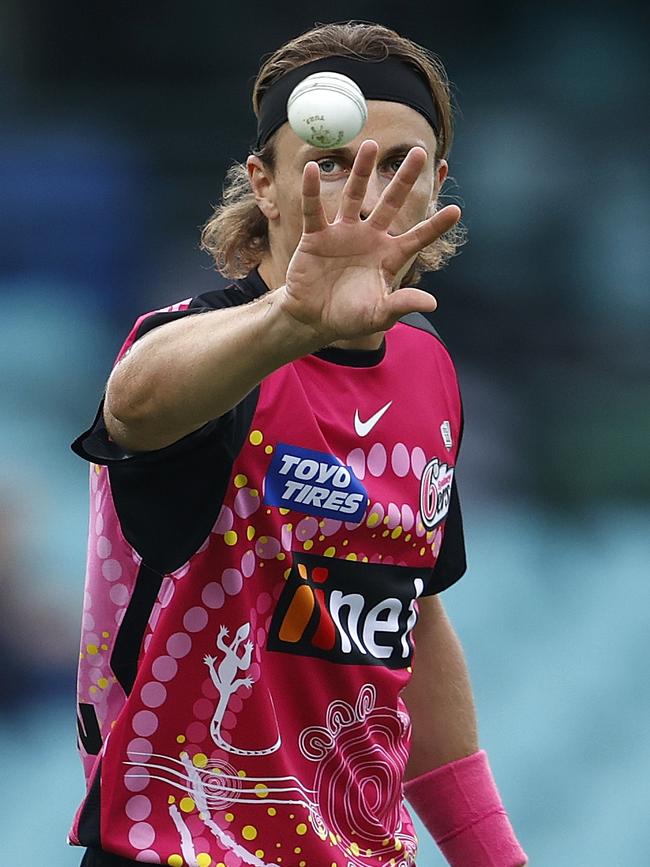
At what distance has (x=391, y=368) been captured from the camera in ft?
9.75

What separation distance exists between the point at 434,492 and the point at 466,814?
776 mm

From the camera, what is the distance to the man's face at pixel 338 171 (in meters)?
2.75

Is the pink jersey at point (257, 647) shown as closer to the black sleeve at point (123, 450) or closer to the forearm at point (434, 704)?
the black sleeve at point (123, 450)

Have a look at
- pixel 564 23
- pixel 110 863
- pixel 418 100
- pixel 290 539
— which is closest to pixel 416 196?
pixel 418 100

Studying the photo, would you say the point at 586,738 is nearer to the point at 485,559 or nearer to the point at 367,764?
the point at 485,559

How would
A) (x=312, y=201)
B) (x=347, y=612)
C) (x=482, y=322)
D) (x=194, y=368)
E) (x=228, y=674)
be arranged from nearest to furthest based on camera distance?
(x=312, y=201) → (x=194, y=368) → (x=228, y=674) → (x=347, y=612) → (x=482, y=322)

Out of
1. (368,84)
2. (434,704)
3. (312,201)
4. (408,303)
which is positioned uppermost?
(368,84)

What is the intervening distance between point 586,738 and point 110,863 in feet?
10.7

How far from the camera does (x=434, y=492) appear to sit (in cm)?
296

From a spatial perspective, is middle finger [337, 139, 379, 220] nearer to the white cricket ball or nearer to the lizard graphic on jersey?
the white cricket ball

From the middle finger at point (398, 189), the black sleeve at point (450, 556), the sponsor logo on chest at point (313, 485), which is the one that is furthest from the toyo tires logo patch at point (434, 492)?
the middle finger at point (398, 189)

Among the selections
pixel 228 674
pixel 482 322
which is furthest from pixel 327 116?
pixel 482 322

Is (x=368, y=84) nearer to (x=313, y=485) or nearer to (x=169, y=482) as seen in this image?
(x=313, y=485)

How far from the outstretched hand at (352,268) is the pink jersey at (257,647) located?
345mm
